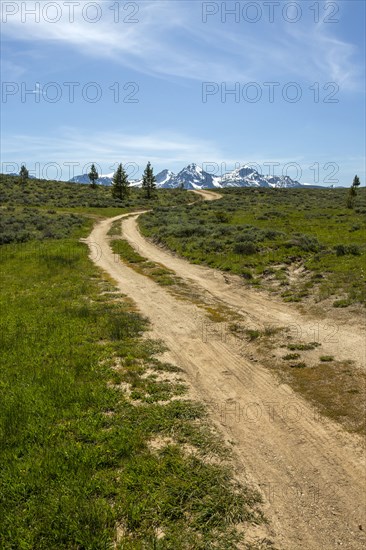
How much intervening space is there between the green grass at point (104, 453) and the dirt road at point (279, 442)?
0.54m

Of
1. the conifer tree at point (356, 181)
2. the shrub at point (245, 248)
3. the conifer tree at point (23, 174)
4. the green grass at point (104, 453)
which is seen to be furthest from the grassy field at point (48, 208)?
the conifer tree at point (356, 181)

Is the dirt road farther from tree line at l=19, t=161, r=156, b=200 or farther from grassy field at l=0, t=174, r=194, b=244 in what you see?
tree line at l=19, t=161, r=156, b=200

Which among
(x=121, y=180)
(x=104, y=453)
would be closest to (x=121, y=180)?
(x=121, y=180)

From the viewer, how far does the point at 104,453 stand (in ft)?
25.1

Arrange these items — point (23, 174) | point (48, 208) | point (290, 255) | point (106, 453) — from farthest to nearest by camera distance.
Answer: point (23, 174) < point (48, 208) < point (290, 255) < point (106, 453)

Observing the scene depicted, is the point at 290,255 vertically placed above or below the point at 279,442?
above

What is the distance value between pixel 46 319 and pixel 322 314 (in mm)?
12713

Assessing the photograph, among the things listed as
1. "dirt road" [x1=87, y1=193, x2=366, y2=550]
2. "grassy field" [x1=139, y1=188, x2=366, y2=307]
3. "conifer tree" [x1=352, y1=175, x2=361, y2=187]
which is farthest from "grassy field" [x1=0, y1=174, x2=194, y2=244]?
"conifer tree" [x1=352, y1=175, x2=361, y2=187]

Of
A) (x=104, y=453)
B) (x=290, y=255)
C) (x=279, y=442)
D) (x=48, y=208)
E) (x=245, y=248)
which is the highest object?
(x=48, y=208)

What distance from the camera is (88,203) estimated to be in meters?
81.8

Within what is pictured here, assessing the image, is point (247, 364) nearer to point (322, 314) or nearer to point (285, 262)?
point (322, 314)

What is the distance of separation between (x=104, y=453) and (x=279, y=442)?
3979mm

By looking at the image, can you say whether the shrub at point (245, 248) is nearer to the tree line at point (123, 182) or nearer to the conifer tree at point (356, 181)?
the conifer tree at point (356, 181)

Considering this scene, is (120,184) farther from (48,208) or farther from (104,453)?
(104,453)
